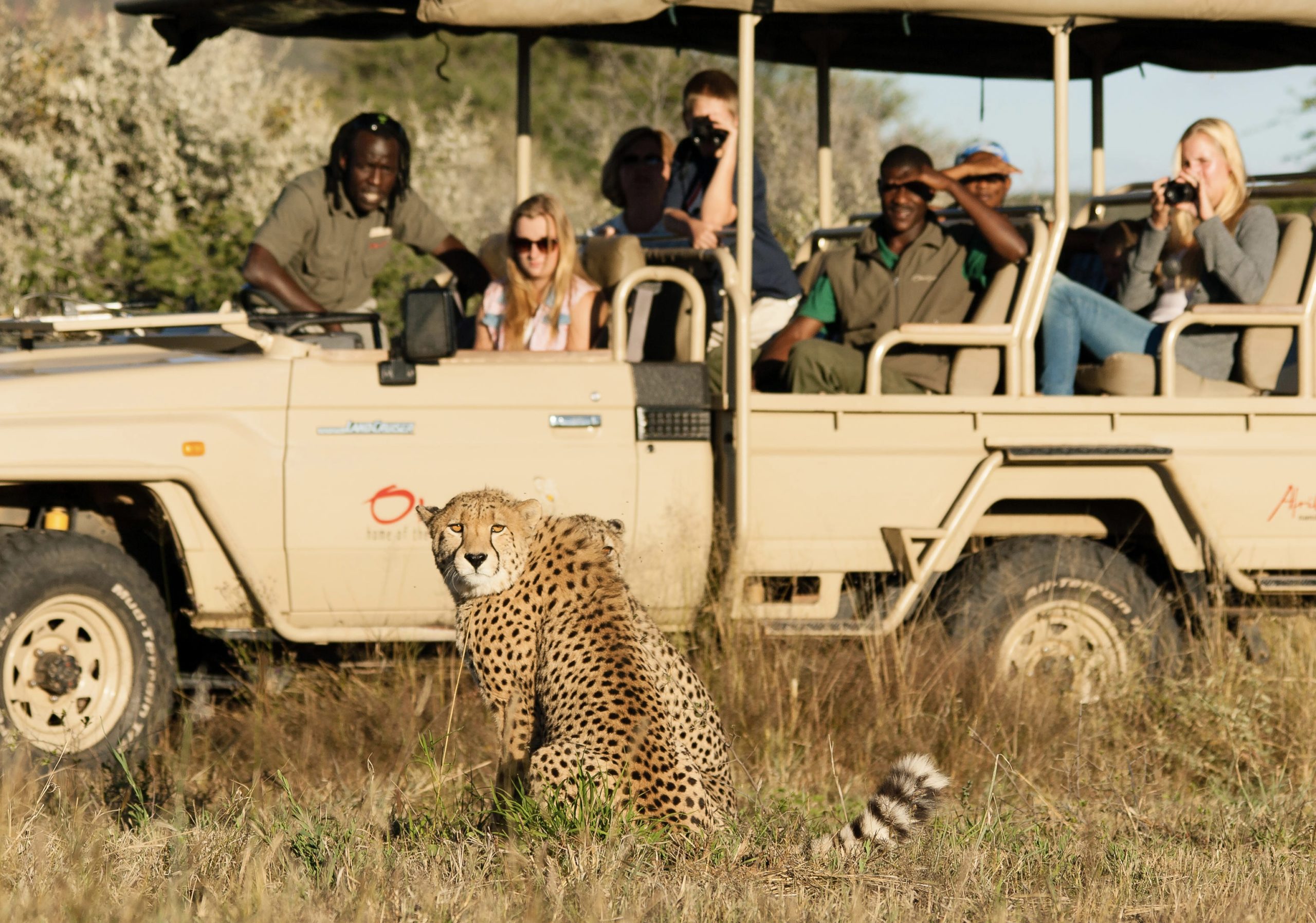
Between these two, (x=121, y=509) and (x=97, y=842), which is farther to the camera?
(x=121, y=509)

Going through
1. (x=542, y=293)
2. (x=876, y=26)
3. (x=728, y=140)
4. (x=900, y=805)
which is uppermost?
(x=876, y=26)

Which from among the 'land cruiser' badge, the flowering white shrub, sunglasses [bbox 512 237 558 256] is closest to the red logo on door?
the 'land cruiser' badge

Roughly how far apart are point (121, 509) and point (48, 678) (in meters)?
0.61

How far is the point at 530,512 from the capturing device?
11.7 ft

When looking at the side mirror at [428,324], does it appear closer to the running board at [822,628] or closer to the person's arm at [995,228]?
the running board at [822,628]

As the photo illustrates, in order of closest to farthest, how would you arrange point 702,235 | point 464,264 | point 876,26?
point 702,235, point 876,26, point 464,264

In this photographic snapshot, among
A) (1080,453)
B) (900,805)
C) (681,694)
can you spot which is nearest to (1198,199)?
(1080,453)

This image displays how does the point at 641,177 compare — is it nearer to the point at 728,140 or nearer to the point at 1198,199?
the point at 728,140

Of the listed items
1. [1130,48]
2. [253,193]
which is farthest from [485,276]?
[253,193]

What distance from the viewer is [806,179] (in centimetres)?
1573

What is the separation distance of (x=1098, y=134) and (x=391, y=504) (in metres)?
3.71

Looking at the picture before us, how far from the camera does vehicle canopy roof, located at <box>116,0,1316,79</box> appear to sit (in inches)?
189

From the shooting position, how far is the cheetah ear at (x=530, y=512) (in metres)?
3.56

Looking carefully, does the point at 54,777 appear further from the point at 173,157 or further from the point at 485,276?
the point at 173,157
